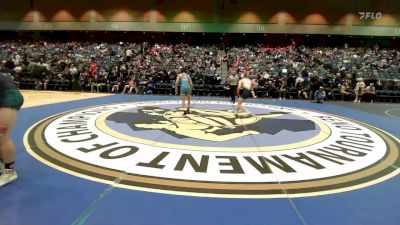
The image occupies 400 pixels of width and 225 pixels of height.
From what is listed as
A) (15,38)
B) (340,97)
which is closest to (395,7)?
(340,97)

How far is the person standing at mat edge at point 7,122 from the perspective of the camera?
12.6ft

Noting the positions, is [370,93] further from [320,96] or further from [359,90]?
[320,96]

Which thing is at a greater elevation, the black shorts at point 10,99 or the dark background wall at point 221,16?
the dark background wall at point 221,16

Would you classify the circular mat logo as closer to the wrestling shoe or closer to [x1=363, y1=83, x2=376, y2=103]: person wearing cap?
the wrestling shoe

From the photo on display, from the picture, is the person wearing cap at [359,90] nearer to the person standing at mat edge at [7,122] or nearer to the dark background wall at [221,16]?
the dark background wall at [221,16]

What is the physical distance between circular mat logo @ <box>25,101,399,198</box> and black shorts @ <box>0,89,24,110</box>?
1026 mm

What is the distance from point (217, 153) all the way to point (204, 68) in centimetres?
1690

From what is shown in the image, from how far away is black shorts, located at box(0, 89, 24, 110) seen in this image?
391 centimetres

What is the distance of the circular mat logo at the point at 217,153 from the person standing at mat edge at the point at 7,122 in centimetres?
67

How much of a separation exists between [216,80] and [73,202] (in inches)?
579

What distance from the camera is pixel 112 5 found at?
96.4ft

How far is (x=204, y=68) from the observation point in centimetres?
2200

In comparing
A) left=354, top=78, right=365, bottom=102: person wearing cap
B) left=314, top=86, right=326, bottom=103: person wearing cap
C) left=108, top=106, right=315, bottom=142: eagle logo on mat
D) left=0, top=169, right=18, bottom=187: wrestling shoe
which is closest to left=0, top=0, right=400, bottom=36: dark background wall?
left=354, top=78, right=365, bottom=102: person wearing cap

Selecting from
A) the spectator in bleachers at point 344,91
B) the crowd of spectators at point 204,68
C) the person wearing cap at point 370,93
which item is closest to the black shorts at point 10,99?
the crowd of spectators at point 204,68
